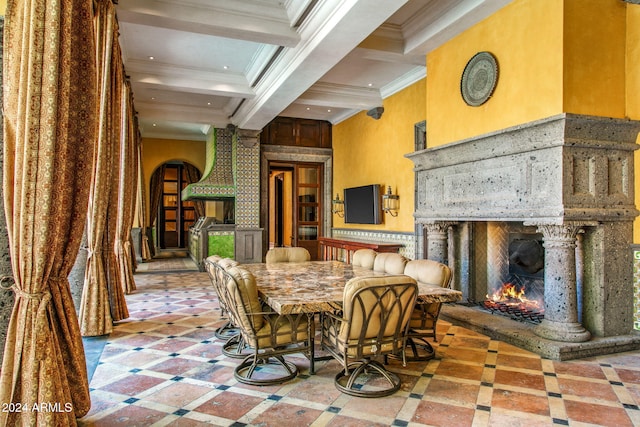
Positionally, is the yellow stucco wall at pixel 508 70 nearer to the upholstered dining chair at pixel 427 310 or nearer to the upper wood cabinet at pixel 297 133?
the upholstered dining chair at pixel 427 310

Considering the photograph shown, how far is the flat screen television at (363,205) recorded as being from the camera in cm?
838

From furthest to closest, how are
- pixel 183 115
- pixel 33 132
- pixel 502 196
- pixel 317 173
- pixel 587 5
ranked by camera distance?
pixel 317 173
pixel 183 115
pixel 502 196
pixel 587 5
pixel 33 132

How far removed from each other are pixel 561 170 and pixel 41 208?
13.5 ft

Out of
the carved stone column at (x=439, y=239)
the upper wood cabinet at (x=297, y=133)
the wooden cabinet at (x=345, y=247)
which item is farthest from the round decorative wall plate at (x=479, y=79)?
the upper wood cabinet at (x=297, y=133)

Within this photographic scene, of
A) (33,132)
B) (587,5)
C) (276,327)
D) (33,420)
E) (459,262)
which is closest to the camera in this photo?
(33,420)

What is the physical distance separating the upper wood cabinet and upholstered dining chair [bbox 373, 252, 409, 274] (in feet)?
21.2

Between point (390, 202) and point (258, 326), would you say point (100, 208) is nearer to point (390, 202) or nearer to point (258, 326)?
point (258, 326)

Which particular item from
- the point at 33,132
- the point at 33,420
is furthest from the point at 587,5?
the point at 33,420

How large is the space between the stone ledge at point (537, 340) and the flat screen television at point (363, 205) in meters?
3.62

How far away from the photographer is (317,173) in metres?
11.1

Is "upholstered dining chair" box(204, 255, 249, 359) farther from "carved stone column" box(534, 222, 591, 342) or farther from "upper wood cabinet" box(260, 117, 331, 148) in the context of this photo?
"upper wood cabinet" box(260, 117, 331, 148)

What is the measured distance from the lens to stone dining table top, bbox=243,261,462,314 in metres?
3.00

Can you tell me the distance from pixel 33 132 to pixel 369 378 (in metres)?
2.84

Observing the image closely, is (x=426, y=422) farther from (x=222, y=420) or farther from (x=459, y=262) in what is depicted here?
(x=459, y=262)
